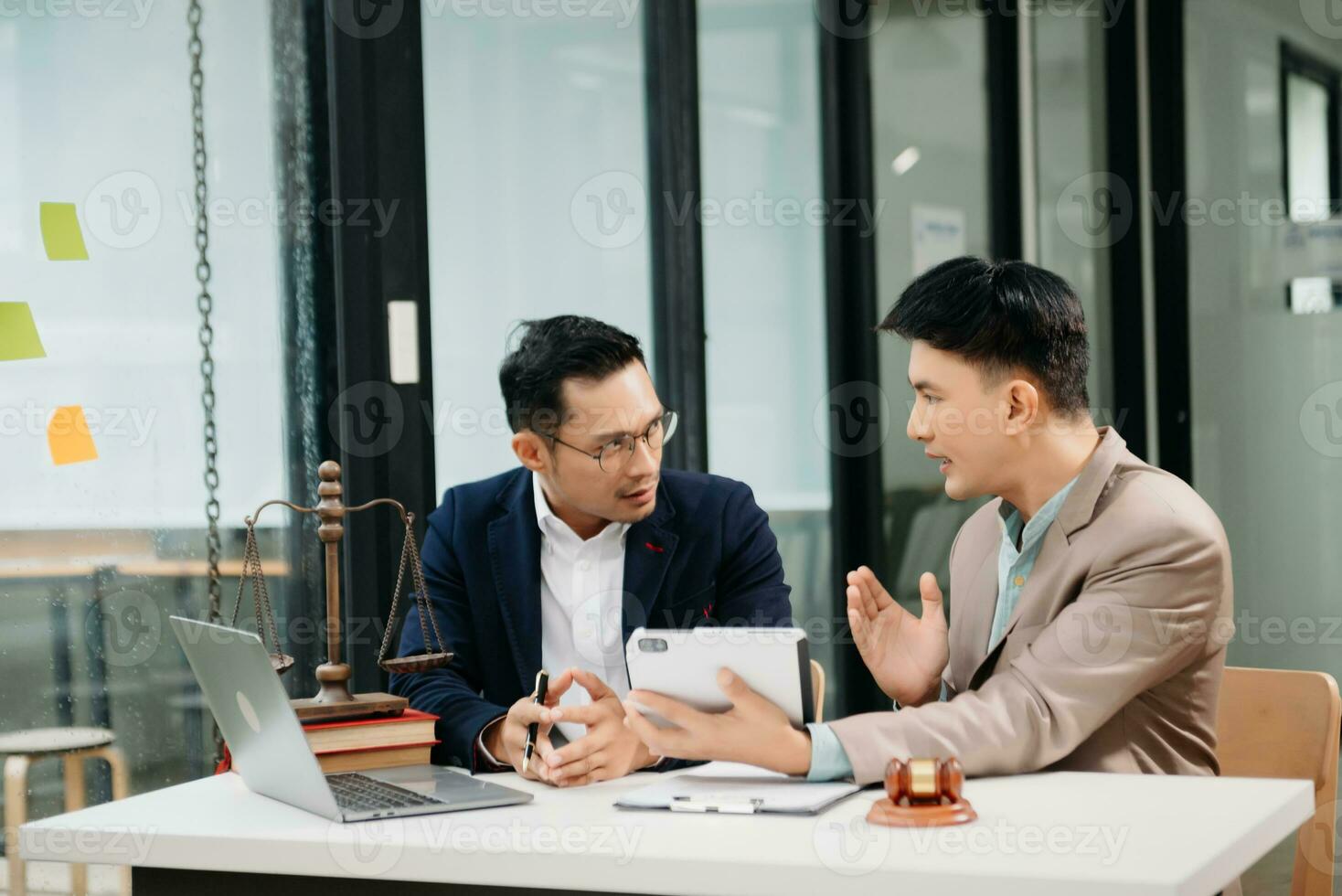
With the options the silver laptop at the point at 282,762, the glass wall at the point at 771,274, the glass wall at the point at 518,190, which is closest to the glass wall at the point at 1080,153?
the glass wall at the point at 771,274

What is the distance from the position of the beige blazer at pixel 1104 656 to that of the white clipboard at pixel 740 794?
75 mm

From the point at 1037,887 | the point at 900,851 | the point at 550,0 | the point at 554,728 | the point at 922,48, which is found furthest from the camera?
the point at 922,48

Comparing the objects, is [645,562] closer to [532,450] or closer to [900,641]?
[532,450]

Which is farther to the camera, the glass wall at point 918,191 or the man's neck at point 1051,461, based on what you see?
the glass wall at point 918,191

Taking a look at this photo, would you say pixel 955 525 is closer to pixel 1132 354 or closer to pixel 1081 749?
pixel 1132 354

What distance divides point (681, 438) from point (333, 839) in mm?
2361

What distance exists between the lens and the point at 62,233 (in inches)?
101

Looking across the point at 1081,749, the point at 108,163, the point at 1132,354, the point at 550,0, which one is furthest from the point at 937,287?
the point at 1132,354

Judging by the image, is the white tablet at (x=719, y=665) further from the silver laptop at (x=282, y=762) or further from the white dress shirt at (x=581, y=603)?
the white dress shirt at (x=581, y=603)

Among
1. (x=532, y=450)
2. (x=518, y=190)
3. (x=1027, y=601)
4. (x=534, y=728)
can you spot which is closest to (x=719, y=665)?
(x=534, y=728)

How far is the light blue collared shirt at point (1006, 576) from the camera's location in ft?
5.99

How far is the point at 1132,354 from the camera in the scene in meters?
5.23

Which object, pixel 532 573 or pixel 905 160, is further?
pixel 905 160

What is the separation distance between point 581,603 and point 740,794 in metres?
0.85
